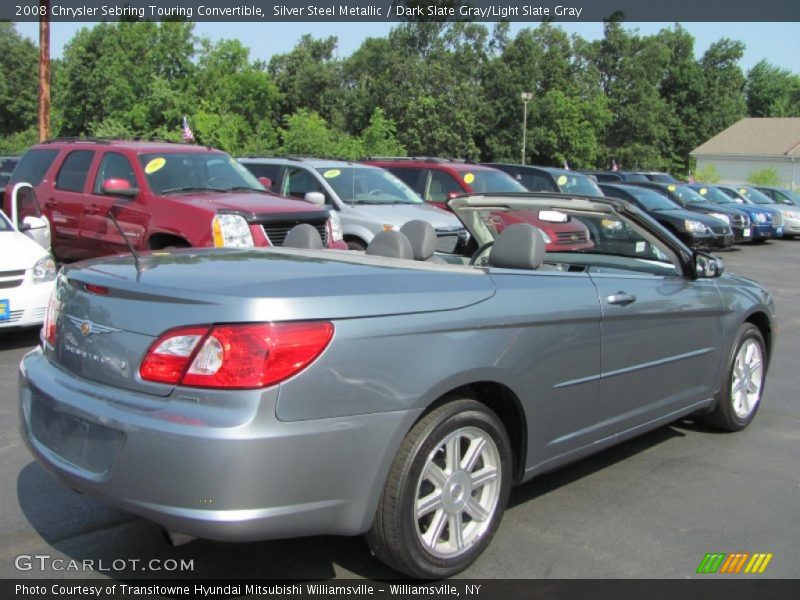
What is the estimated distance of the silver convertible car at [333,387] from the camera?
282 cm

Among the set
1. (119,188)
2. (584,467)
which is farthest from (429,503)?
(119,188)

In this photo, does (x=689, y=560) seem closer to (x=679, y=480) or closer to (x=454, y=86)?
(x=679, y=480)

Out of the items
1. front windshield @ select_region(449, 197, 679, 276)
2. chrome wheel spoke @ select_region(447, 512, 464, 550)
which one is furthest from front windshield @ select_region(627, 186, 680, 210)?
chrome wheel spoke @ select_region(447, 512, 464, 550)

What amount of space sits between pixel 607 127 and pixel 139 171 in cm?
6583

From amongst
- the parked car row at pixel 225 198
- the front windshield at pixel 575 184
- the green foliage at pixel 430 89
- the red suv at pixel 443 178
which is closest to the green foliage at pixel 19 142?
the green foliage at pixel 430 89

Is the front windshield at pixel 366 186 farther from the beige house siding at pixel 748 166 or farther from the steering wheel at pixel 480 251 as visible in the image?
the beige house siding at pixel 748 166

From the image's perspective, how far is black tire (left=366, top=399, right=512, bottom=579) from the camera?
3.12 m

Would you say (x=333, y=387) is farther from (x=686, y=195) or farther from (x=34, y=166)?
(x=686, y=195)

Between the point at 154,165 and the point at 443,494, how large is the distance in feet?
23.5

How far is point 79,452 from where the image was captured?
10.2 ft

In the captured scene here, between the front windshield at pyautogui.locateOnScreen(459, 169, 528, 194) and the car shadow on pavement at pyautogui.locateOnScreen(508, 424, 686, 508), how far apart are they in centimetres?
833

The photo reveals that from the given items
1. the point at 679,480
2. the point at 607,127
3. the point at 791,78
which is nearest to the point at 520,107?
the point at 607,127

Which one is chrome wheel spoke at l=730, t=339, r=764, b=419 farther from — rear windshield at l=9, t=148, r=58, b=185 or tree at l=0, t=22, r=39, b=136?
tree at l=0, t=22, r=39, b=136

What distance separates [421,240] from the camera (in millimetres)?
4641
